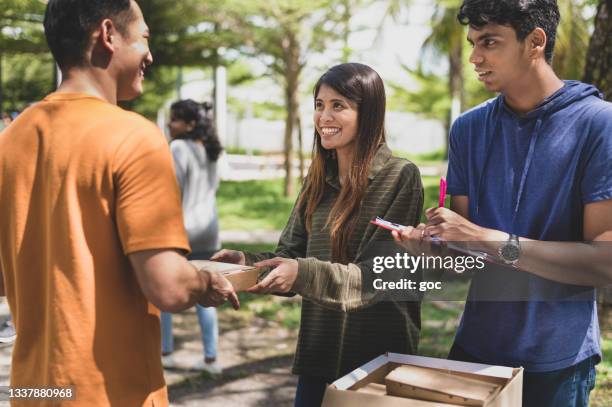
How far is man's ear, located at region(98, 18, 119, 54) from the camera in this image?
178 cm

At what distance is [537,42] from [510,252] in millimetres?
590

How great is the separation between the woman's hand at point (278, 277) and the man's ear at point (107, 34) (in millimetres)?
744

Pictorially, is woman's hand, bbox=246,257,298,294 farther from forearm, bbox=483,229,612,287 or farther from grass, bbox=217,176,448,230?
grass, bbox=217,176,448,230

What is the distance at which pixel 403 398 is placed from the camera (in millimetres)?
1687

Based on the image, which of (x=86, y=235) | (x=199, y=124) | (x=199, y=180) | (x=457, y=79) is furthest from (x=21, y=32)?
(x=457, y=79)

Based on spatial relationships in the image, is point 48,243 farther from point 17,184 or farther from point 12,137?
point 12,137

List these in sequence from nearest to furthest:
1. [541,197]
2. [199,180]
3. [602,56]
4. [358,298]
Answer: [541,197]
[358,298]
[199,180]
[602,56]

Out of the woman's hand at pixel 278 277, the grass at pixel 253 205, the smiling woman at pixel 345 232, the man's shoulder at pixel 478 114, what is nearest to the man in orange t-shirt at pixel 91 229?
the woman's hand at pixel 278 277

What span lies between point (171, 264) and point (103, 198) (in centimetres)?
21

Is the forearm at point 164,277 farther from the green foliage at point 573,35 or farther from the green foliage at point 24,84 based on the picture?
the green foliage at point 24,84

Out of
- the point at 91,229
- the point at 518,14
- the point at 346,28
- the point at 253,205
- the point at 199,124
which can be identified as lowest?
the point at 253,205

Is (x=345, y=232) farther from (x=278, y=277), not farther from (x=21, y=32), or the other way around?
(x=21, y=32)

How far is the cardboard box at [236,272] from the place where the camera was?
Answer: 1963 millimetres

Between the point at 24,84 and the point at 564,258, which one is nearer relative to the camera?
the point at 564,258
